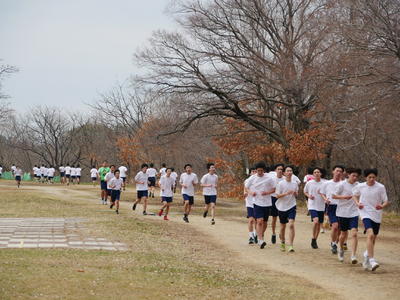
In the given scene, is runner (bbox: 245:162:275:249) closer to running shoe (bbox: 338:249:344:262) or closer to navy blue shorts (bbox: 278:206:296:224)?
navy blue shorts (bbox: 278:206:296:224)

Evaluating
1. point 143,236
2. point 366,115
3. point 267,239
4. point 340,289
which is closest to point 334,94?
point 366,115

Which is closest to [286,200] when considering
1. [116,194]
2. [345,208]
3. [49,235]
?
[345,208]

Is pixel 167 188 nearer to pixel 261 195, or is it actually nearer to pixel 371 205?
pixel 261 195

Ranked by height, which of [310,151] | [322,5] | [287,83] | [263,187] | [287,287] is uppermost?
[322,5]

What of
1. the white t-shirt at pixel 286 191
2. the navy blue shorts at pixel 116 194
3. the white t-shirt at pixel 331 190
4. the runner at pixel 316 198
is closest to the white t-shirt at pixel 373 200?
the white t-shirt at pixel 331 190

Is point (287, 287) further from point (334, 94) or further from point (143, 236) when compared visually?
point (334, 94)

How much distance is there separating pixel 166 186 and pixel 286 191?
8.91m

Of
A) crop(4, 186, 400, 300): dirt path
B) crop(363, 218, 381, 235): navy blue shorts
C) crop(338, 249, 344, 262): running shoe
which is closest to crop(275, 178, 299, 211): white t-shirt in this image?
crop(4, 186, 400, 300): dirt path

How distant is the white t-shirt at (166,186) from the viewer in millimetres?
24016

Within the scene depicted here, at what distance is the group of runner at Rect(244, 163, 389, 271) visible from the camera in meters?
13.0

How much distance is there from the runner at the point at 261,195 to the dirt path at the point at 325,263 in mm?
503

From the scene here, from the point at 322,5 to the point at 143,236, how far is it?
1631cm

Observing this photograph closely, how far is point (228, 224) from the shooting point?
2380 cm

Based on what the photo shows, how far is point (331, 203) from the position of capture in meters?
15.8
